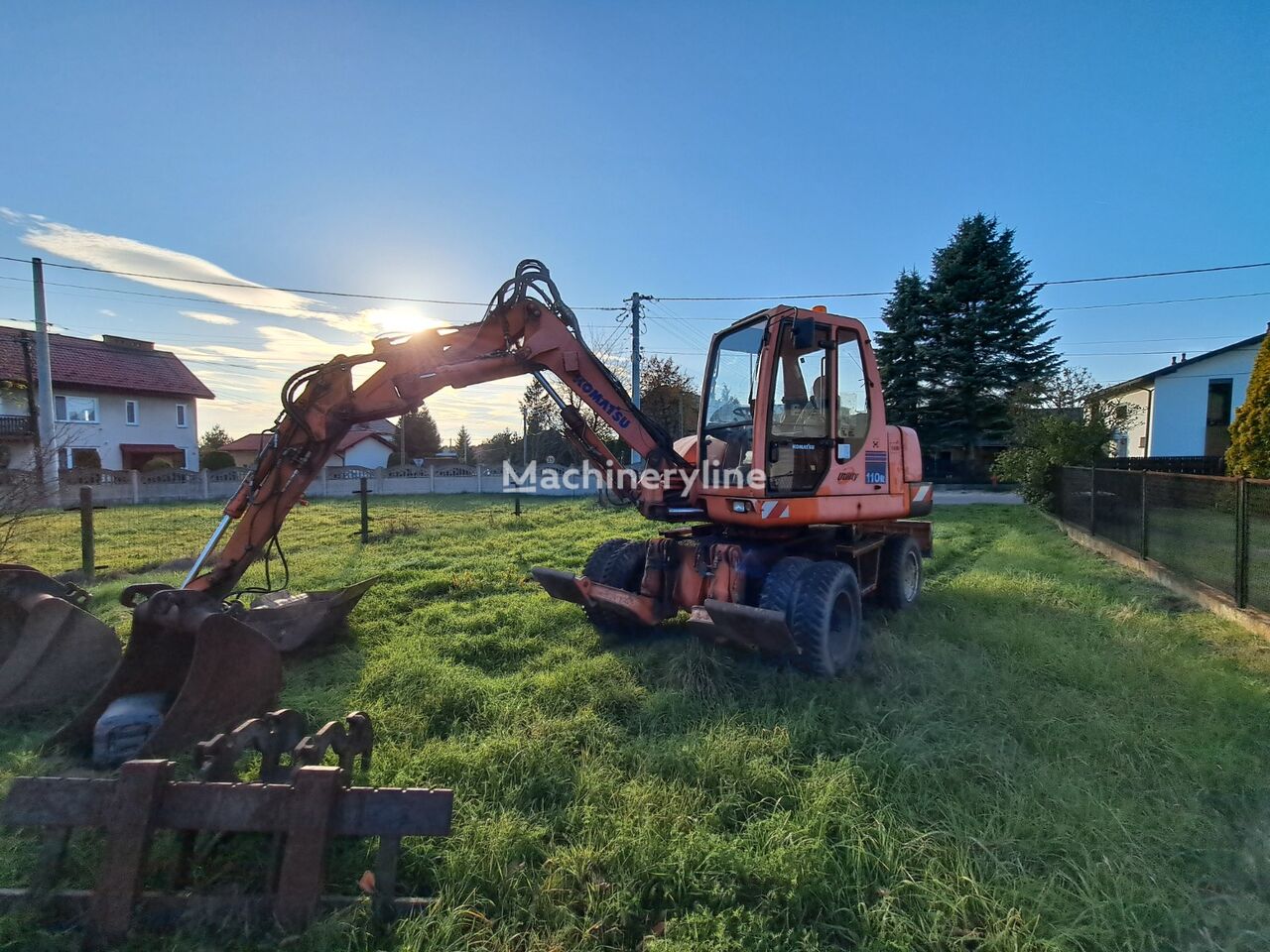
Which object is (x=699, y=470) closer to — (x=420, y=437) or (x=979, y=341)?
(x=979, y=341)

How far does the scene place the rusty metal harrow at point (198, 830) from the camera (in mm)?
2006

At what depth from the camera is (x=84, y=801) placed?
2092 mm

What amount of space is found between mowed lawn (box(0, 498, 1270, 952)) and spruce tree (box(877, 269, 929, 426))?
20.8 m

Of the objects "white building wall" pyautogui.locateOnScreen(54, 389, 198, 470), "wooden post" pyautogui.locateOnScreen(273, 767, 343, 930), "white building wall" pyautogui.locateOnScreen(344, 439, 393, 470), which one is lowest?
"wooden post" pyautogui.locateOnScreen(273, 767, 343, 930)

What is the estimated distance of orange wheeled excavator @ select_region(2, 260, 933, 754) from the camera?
160 inches

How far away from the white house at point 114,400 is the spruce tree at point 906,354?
31.1 metres

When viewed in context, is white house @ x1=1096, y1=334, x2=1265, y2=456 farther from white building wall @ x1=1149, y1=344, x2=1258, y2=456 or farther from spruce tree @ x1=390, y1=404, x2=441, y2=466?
spruce tree @ x1=390, y1=404, x2=441, y2=466

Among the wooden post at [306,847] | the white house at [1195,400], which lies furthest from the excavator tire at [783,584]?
the white house at [1195,400]

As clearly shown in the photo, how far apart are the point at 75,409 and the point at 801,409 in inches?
1209

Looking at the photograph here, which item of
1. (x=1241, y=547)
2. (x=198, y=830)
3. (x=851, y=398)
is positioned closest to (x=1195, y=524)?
(x=1241, y=547)

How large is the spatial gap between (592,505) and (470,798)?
13612mm

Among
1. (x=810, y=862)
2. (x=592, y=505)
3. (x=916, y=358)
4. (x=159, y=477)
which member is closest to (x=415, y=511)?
(x=592, y=505)

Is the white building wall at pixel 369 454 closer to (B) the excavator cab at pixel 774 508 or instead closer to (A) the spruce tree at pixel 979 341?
→ (A) the spruce tree at pixel 979 341

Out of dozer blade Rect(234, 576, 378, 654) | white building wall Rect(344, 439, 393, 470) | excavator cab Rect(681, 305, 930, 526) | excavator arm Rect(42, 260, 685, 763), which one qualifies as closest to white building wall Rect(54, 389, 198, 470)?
white building wall Rect(344, 439, 393, 470)
